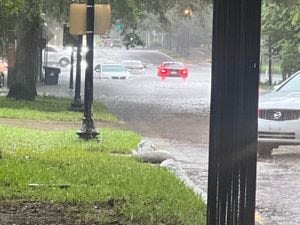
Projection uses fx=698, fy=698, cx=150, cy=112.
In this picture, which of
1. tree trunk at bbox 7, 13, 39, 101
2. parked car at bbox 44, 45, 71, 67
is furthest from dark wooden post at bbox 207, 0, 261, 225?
parked car at bbox 44, 45, 71, 67

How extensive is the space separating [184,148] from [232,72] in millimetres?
9865

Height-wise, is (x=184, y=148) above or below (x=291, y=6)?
below

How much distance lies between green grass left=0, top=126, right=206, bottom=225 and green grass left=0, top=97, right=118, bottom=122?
7.28m

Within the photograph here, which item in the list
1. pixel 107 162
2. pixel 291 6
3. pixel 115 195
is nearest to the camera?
pixel 115 195

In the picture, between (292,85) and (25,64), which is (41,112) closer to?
(25,64)

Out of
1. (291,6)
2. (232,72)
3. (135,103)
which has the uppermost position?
(291,6)

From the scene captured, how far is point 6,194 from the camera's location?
24.4ft

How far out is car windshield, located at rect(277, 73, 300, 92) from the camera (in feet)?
45.6

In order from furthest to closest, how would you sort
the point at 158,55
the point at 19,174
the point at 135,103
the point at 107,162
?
the point at 158,55 → the point at 135,103 → the point at 107,162 → the point at 19,174

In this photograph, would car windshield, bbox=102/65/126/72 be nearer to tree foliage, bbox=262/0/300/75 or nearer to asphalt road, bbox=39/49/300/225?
tree foliage, bbox=262/0/300/75

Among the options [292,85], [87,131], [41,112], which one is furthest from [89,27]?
[41,112]

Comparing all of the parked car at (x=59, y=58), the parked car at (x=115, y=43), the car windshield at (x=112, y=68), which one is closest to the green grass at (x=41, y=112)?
the car windshield at (x=112, y=68)

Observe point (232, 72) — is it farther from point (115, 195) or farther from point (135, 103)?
point (135, 103)

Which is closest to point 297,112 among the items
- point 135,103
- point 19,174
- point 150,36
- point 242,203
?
point 19,174
